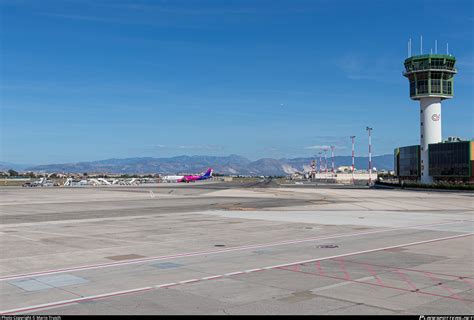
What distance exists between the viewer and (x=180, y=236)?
2416 centimetres

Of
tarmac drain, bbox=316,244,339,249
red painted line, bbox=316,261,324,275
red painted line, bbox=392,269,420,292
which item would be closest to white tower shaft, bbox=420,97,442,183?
tarmac drain, bbox=316,244,339,249

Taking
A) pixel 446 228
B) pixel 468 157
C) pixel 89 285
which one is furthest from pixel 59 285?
pixel 468 157

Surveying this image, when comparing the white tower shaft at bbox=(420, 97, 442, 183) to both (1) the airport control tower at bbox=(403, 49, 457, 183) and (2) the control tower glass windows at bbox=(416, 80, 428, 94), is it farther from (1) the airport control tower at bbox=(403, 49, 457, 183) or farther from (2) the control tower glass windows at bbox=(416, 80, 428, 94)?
(2) the control tower glass windows at bbox=(416, 80, 428, 94)

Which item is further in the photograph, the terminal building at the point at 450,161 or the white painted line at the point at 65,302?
the terminal building at the point at 450,161

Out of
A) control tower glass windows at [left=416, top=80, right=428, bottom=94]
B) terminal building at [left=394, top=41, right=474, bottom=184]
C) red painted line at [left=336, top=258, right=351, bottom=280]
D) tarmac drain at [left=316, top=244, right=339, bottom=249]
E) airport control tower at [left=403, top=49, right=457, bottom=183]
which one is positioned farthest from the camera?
control tower glass windows at [left=416, top=80, right=428, bottom=94]

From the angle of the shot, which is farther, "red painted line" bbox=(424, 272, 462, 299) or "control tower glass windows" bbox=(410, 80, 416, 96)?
"control tower glass windows" bbox=(410, 80, 416, 96)

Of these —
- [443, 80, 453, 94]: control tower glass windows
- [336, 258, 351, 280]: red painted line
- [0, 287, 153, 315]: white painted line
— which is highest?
[443, 80, 453, 94]: control tower glass windows

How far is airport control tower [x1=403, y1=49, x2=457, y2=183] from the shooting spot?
348 ft

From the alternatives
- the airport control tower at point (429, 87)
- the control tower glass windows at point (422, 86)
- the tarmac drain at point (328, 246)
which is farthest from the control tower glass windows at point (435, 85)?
the tarmac drain at point (328, 246)

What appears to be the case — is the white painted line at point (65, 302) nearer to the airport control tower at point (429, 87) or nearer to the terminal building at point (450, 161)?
the terminal building at point (450, 161)

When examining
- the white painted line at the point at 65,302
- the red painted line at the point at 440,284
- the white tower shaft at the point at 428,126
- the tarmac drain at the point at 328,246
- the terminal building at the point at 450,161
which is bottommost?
the tarmac drain at the point at 328,246

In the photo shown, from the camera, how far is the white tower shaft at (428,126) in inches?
4252

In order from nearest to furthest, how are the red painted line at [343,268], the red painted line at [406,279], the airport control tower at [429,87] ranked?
the red painted line at [406,279], the red painted line at [343,268], the airport control tower at [429,87]

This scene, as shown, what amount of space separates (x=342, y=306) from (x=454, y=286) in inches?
158
